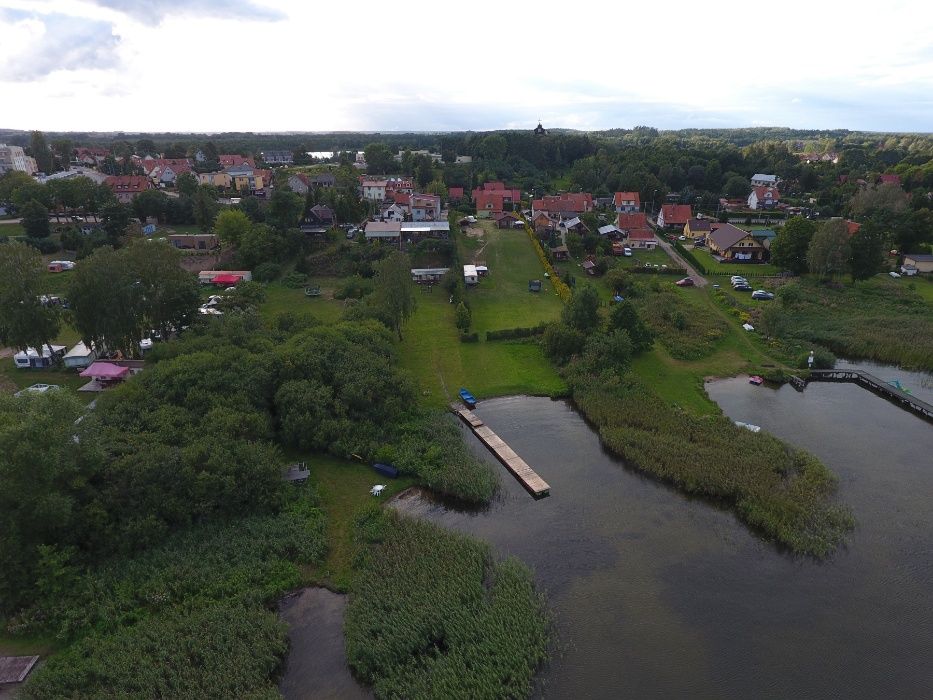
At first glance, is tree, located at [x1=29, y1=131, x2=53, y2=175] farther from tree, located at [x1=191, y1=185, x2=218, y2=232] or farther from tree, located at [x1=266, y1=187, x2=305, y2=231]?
tree, located at [x1=266, y1=187, x2=305, y2=231]

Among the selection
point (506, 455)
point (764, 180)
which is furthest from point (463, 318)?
point (764, 180)

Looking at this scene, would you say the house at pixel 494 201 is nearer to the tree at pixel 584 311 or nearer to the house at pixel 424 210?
the house at pixel 424 210

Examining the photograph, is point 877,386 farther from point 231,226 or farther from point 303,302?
point 231,226

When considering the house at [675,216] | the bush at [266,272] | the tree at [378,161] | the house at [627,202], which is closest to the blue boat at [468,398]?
the bush at [266,272]

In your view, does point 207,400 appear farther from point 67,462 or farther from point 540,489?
point 540,489

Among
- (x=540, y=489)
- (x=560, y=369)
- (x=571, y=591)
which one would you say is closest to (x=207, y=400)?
(x=540, y=489)

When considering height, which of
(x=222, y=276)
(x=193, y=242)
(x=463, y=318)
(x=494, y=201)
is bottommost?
(x=463, y=318)

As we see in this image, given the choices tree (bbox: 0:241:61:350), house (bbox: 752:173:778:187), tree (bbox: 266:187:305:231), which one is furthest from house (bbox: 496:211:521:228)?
house (bbox: 752:173:778:187)
